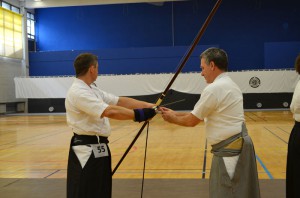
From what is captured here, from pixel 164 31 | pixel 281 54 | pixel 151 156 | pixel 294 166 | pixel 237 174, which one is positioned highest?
pixel 164 31

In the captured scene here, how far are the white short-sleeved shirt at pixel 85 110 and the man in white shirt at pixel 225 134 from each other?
29.4 inches

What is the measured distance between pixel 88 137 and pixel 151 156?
430 centimetres

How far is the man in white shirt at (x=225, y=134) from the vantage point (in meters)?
2.83

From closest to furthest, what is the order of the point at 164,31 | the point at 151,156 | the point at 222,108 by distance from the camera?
the point at 222,108 < the point at 151,156 < the point at 164,31

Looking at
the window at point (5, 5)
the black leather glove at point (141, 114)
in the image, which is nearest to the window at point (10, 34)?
the window at point (5, 5)

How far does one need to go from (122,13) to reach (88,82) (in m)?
19.8

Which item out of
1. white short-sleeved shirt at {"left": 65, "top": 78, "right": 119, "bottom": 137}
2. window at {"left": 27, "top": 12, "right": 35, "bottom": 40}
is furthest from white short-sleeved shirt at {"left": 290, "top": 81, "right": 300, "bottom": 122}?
window at {"left": 27, "top": 12, "right": 35, "bottom": 40}

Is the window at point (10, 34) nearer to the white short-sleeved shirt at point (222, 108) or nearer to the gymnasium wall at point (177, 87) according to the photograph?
the gymnasium wall at point (177, 87)

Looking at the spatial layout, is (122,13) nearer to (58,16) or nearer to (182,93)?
(58,16)

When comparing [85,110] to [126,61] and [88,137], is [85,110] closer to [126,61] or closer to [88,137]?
[88,137]

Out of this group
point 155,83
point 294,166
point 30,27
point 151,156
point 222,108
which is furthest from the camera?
point 30,27

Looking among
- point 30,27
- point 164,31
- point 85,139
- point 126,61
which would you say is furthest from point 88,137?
point 30,27

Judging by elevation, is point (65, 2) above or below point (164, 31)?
above

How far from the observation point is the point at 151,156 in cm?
723
